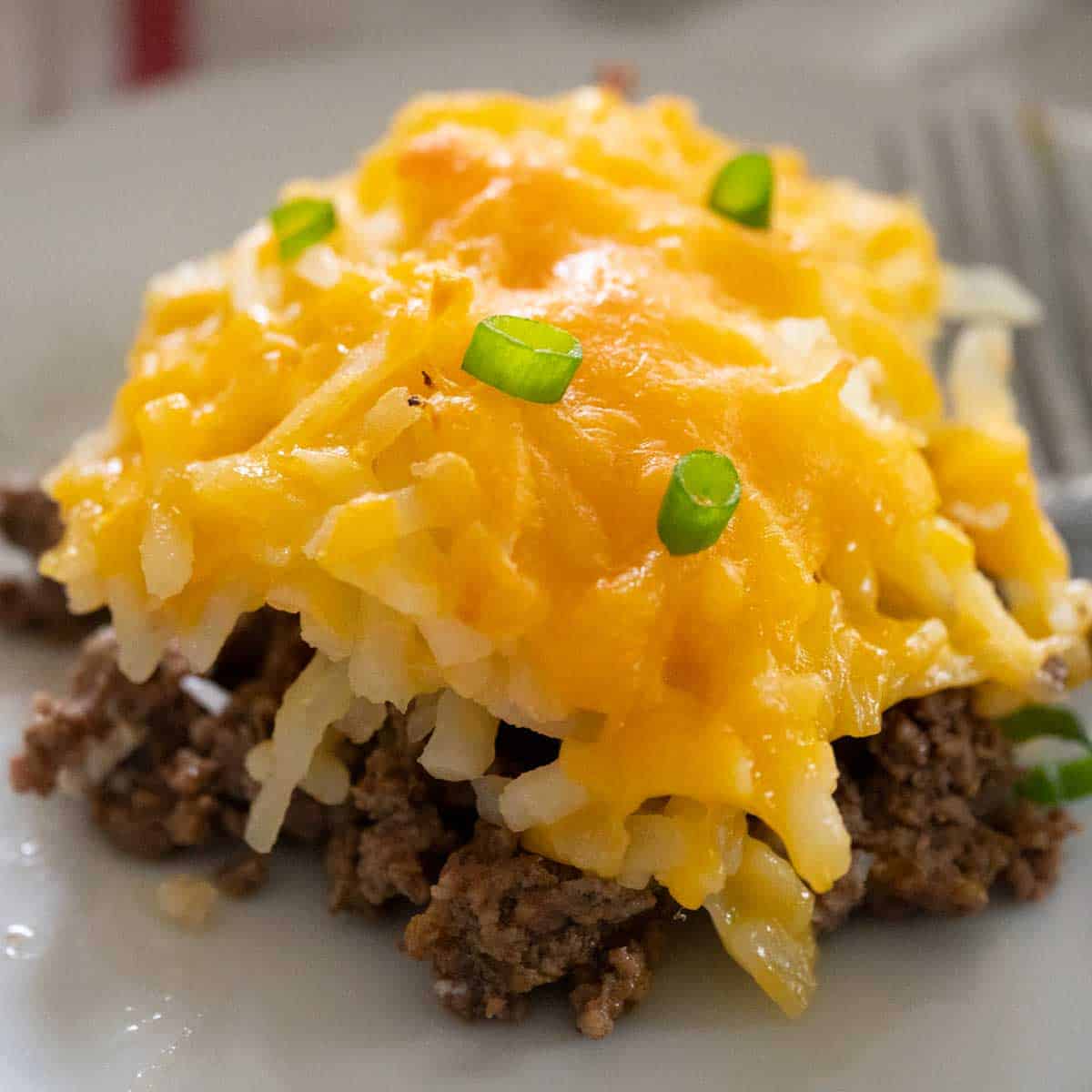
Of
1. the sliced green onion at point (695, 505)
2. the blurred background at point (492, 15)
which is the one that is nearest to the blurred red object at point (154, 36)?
the blurred background at point (492, 15)

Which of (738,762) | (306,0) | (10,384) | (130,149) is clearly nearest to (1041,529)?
(738,762)

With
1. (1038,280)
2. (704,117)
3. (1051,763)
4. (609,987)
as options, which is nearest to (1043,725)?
(1051,763)

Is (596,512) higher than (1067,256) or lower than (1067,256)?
higher

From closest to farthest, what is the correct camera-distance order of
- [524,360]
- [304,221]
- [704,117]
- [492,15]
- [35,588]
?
1. [524,360]
2. [304,221]
3. [35,588]
4. [704,117]
5. [492,15]

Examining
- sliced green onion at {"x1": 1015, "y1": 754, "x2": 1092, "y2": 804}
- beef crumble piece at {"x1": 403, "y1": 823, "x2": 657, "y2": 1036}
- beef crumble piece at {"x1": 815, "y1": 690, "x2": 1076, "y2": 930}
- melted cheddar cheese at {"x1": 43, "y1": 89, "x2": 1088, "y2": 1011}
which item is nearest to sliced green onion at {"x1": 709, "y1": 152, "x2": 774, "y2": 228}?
melted cheddar cheese at {"x1": 43, "y1": 89, "x2": 1088, "y2": 1011}

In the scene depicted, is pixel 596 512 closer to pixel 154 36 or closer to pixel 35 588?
pixel 35 588

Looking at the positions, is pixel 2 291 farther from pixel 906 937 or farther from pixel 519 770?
pixel 906 937

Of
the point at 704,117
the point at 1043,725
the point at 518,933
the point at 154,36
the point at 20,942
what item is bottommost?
the point at 20,942
